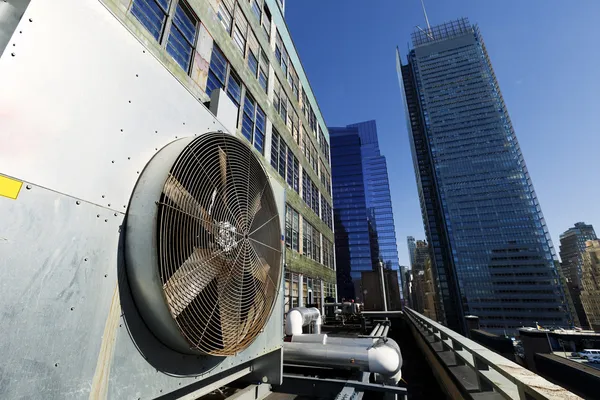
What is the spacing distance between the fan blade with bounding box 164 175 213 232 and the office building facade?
1.11 metres

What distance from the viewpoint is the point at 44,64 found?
1418mm

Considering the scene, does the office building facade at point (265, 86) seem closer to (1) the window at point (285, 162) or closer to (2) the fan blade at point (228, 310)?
(1) the window at point (285, 162)

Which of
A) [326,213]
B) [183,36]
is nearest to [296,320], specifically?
[183,36]

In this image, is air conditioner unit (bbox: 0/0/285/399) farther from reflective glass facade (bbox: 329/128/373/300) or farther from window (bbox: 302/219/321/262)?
reflective glass facade (bbox: 329/128/373/300)

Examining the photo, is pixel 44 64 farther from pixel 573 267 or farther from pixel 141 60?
pixel 573 267

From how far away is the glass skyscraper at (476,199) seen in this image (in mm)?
93750

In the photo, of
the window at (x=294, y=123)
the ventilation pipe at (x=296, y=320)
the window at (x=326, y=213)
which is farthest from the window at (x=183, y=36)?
the window at (x=326, y=213)

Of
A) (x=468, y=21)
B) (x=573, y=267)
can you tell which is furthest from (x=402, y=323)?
(x=573, y=267)

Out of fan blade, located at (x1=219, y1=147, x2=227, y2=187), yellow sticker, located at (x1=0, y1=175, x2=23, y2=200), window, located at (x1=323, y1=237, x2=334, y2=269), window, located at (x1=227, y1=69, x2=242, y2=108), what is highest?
window, located at (x1=227, y1=69, x2=242, y2=108)

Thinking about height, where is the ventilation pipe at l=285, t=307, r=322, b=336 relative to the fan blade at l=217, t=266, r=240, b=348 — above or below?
below

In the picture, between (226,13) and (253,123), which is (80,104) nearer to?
(253,123)

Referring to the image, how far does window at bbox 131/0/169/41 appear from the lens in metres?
5.89

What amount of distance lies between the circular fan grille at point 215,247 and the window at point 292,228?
10.8m

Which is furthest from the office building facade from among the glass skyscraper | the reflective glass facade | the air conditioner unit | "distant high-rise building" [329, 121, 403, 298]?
the glass skyscraper
